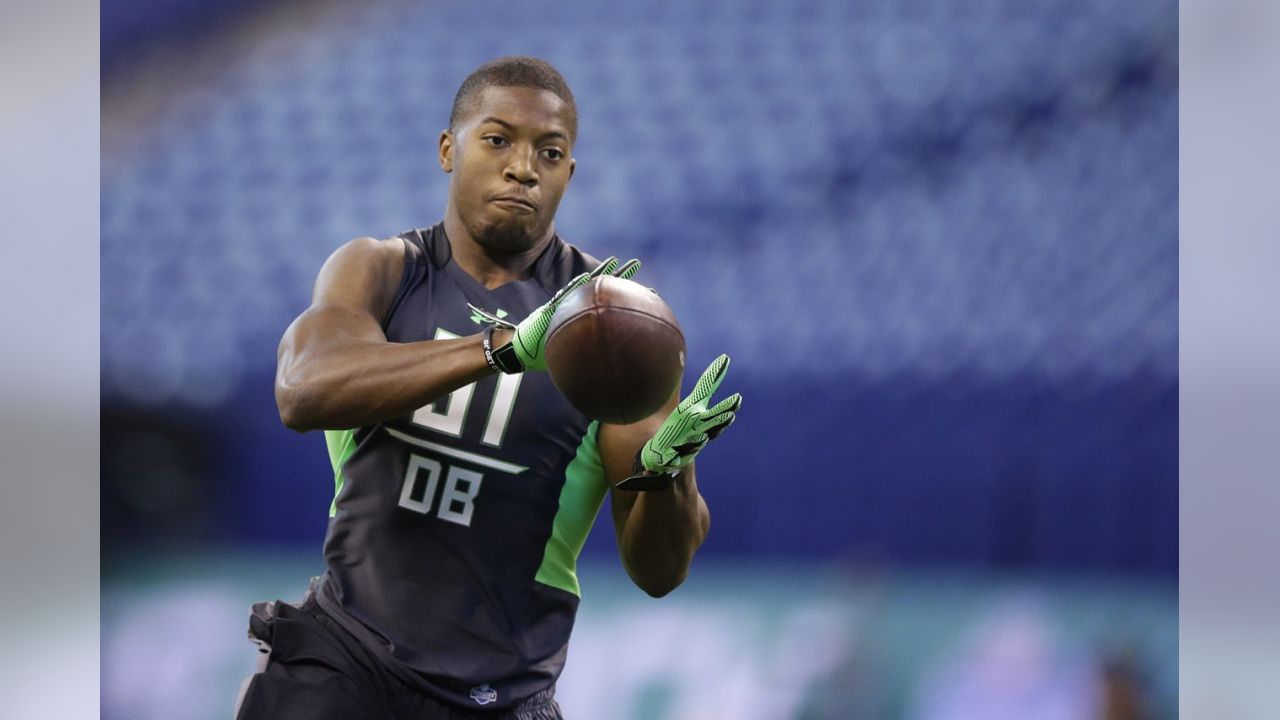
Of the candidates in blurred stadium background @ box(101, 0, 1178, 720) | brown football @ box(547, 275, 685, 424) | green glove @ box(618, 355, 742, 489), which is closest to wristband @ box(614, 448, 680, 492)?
green glove @ box(618, 355, 742, 489)

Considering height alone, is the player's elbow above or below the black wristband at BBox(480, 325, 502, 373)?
below

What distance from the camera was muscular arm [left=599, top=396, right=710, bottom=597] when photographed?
191cm

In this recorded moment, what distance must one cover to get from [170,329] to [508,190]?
1.52m

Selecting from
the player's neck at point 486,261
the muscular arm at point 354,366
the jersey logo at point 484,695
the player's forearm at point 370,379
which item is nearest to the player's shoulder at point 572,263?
the player's neck at point 486,261

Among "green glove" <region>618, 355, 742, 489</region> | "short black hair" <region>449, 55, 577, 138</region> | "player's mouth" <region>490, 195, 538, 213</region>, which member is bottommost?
"green glove" <region>618, 355, 742, 489</region>

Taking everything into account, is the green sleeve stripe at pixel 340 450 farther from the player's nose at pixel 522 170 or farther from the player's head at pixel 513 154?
the player's nose at pixel 522 170

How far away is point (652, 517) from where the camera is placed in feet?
6.34

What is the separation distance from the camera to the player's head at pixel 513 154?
79.4 inches

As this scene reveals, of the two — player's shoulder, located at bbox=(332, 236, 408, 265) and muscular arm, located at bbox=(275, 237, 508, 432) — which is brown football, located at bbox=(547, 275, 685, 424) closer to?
muscular arm, located at bbox=(275, 237, 508, 432)

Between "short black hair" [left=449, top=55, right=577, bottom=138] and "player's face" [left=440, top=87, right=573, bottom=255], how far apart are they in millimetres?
14

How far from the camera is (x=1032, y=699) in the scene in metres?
3.07

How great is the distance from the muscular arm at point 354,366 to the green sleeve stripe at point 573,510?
411 mm
